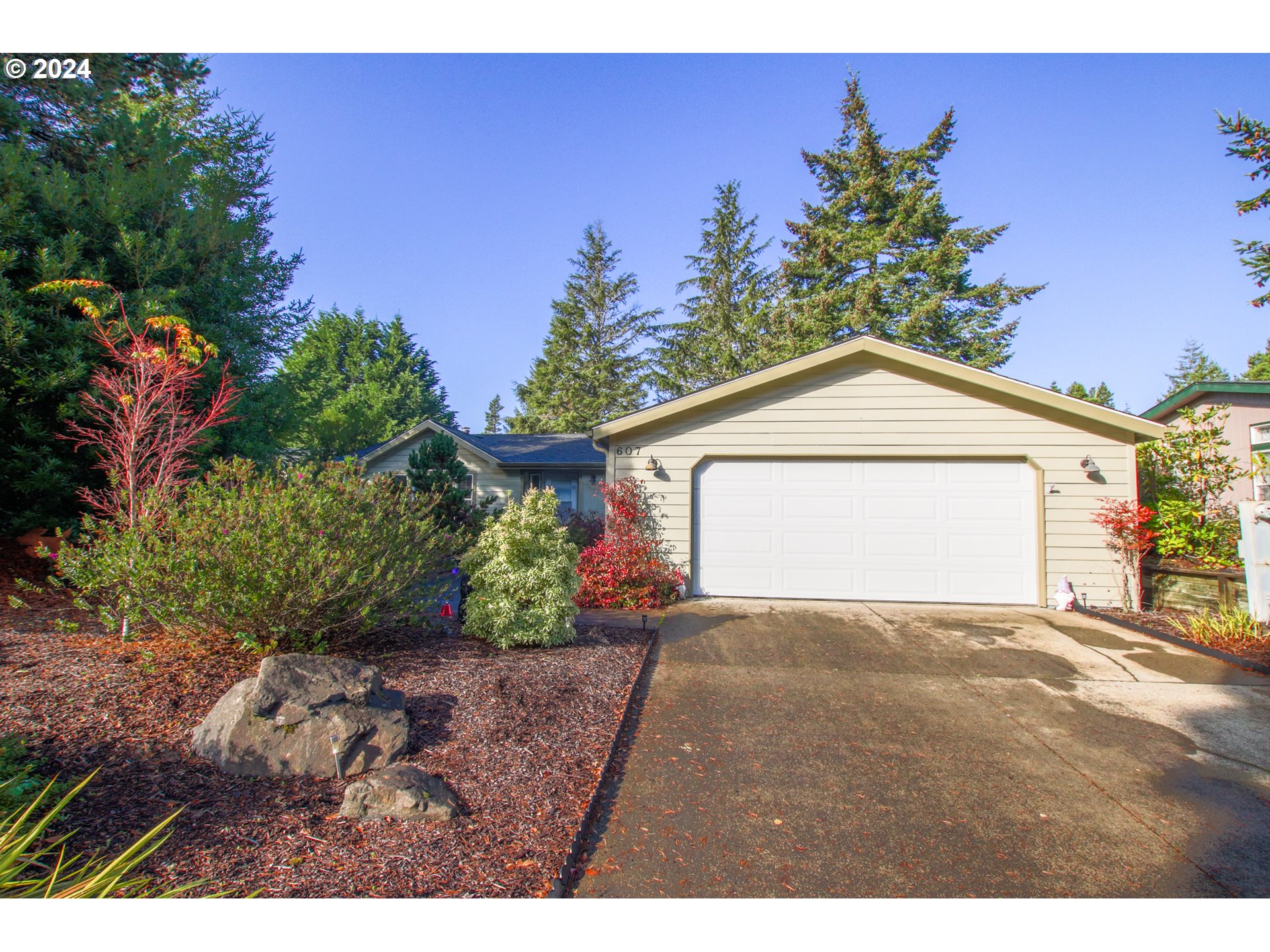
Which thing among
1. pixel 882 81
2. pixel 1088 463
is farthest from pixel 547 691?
pixel 1088 463

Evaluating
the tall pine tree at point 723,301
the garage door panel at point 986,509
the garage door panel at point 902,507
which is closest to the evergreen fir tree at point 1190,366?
the tall pine tree at point 723,301

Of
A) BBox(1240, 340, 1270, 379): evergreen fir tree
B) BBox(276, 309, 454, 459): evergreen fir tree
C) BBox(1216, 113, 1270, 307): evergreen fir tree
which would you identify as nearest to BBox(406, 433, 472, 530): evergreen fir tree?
BBox(1216, 113, 1270, 307): evergreen fir tree

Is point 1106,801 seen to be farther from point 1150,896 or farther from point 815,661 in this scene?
point 815,661

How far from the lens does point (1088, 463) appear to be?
25.5 feet

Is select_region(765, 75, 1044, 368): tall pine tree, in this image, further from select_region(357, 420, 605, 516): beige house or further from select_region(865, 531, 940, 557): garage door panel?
select_region(865, 531, 940, 557): garage door panel

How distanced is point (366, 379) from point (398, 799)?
3464 cm

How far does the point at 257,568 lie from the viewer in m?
3.90

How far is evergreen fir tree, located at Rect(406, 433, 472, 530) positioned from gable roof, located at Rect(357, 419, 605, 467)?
3.31m

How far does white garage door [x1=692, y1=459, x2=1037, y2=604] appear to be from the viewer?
7965 mm

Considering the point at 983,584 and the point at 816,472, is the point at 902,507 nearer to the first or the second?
the point at 816,472

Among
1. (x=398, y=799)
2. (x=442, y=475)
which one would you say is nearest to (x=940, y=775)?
(x=398, y=799)

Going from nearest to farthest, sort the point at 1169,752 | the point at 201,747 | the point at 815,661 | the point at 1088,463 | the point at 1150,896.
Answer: the point at 1150,896 → the point at 201,747 → the point at 1169,752 → the point at 815,661 → the point at 1088,463

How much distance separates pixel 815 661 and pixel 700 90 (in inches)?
234

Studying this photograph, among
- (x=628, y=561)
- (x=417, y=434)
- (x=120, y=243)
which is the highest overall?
(x=120, y=243)
